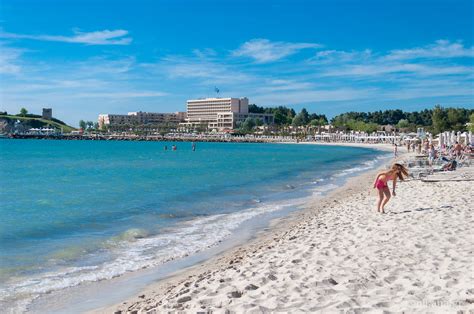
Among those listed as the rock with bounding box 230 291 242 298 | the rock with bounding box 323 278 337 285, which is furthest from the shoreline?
the rock with bounding box 323 278 337 285

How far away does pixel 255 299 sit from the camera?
580cm

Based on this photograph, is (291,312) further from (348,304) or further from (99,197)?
(99,197)

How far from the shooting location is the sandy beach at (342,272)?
556cm

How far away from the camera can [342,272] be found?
6.80 m

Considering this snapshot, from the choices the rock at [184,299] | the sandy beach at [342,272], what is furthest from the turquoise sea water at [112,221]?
the rock at [184,299]

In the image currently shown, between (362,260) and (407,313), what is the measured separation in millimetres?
2396

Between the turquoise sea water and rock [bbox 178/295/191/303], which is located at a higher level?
rock [bbox 178/295/191/303]

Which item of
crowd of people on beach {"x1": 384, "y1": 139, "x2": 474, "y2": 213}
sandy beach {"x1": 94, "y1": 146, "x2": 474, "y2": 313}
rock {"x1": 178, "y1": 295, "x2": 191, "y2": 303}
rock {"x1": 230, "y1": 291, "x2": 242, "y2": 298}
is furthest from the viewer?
crowd of people on beach {"x1": 384, "y1": 139, "x2": 474, "y2": 213}

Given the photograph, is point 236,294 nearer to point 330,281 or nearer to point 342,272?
point 330,281

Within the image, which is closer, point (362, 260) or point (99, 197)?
point (362, 260)

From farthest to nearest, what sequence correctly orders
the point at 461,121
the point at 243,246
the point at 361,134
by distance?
the point at 361,134, the point at 461,121, the point at 243,246

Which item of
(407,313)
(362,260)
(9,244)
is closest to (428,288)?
(407,313)

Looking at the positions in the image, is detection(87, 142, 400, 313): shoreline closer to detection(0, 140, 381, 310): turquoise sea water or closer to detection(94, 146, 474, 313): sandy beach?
detection(94, 146, 474, 313): sandy beach

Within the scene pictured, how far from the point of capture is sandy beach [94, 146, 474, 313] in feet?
18.2
